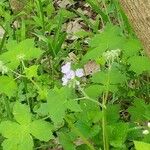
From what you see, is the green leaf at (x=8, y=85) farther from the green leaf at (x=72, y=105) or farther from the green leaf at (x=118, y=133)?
the green leaf at (x=118, y=133)

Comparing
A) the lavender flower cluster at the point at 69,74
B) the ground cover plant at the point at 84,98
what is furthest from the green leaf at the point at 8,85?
the lavender flower cluster at the point at 69,74

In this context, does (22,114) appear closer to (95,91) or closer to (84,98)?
(84,98)

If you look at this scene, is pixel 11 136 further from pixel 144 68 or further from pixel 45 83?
pixel 45 83

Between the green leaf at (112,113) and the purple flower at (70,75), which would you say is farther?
the green leaf at (112,113)

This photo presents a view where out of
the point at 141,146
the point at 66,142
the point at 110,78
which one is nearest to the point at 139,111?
the point at 110,78

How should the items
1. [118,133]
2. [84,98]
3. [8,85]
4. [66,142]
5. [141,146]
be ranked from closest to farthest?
[141,146]
[84,98]
[8,85]
[118,133]
[66,142]

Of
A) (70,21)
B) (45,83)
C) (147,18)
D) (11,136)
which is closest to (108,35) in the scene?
(147,18)

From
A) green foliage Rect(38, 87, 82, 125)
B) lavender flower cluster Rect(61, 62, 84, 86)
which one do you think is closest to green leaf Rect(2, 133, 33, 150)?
green foliage Rect(38, 87, 82, 125)
